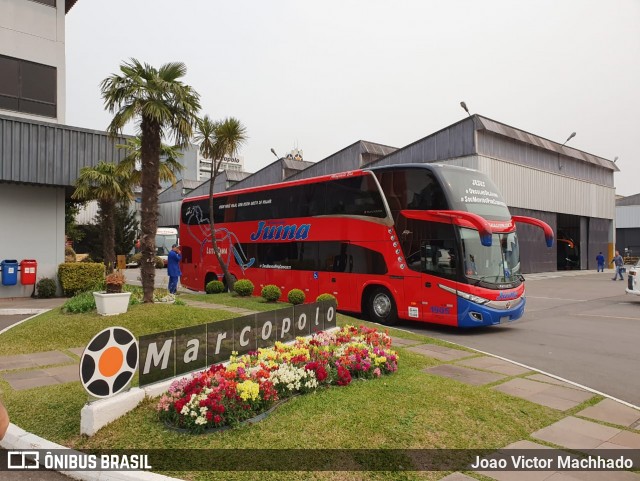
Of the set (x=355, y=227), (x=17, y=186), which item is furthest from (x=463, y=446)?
(x=17, y=186)

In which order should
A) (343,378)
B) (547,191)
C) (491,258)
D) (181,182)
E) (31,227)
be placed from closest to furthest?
(343,378), (491,258), (31,227), (547,191), (181,182)

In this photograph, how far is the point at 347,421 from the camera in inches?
200

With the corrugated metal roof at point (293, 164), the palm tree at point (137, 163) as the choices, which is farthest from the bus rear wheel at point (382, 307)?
the corrugated metal roof at point (293, 164)

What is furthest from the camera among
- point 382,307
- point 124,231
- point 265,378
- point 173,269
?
point 124,231

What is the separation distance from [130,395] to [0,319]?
379 inches

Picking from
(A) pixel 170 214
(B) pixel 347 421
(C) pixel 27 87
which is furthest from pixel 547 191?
(A) pixel 170 214

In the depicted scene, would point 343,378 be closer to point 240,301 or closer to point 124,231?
point 240,301

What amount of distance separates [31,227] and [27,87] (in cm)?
534

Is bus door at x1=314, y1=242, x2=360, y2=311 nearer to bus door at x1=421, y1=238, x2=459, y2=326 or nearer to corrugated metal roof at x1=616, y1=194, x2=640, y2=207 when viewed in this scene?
bus door at x1=421, y1=238, x2=459, y2=326

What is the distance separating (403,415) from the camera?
5.32m

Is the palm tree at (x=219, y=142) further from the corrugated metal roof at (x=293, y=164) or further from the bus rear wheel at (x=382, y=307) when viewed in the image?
the corrugated metal roof at (x=293, y=164)

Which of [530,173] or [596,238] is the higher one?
[530,173]

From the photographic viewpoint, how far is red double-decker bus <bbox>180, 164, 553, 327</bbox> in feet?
38.5

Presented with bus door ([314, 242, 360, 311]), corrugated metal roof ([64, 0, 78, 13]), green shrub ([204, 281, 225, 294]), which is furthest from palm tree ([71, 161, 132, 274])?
bus door ([314, 242, 360, 311])
